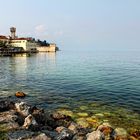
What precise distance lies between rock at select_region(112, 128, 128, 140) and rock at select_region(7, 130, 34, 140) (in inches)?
325

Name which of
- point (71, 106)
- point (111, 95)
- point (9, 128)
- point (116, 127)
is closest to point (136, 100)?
point (111, 95)

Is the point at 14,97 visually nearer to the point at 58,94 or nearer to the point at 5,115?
the point at 58,94

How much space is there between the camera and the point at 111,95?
143 feet

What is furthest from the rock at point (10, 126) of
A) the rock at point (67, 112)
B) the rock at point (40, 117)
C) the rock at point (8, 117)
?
the rock at point (67, 112)

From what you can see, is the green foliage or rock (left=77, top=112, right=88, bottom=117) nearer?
the green foliage

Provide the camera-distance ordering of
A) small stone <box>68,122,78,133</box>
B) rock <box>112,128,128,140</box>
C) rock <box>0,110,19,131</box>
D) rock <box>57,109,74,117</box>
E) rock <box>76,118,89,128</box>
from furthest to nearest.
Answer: rock <box>57,109,74,117</box>
rock <box>76,118,89,128</box>
small stone <box>68,122,78,133</box>
rock <box>112,128,128,140</box>
rock <box>0,110,19,131</box>

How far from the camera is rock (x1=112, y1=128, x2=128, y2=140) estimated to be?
2412cm

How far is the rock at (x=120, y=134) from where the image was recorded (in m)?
24.1

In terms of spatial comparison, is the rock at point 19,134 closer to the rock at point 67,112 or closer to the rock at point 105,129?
the rock at point 105,129

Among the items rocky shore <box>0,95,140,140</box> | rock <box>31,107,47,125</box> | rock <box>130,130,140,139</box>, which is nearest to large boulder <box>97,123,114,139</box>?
rocky shore <box>0,95,140,140</box>

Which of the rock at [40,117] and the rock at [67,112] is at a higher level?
the rock at [40,117]

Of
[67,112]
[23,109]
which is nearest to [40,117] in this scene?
[23,109]

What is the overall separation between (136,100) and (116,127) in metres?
14.1

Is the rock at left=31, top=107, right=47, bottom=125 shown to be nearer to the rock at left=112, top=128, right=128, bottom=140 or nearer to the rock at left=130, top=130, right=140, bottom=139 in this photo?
the rock at left=112, top=128, right=128, bottom=140
